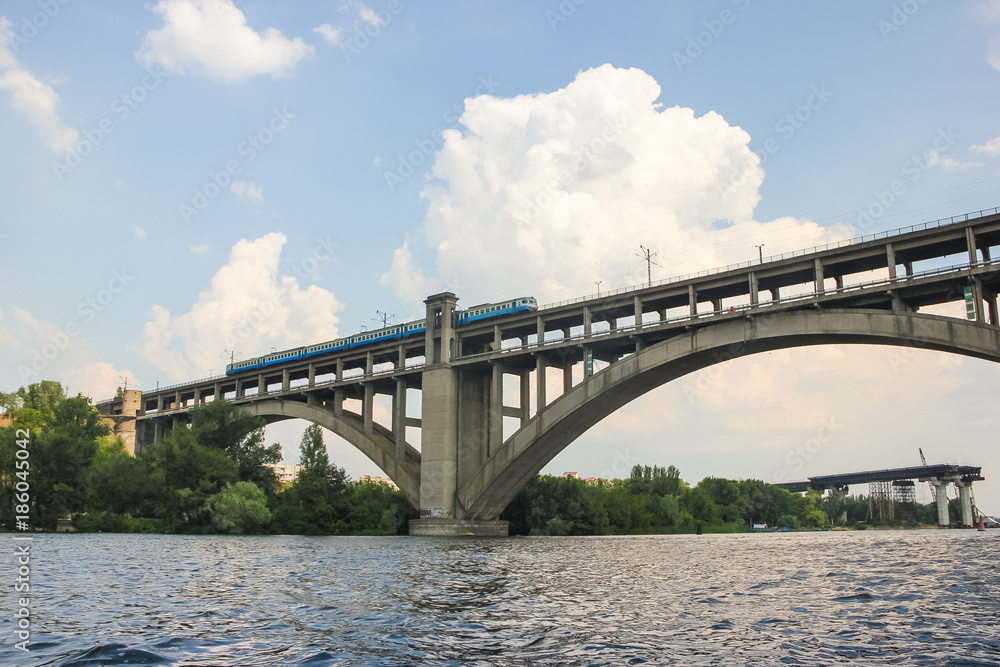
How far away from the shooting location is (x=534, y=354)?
57938 mm

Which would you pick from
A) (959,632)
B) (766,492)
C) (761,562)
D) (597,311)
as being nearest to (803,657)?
(959,632)

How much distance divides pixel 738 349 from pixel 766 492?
9426 centimetres

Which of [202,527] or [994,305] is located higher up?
[994,305]

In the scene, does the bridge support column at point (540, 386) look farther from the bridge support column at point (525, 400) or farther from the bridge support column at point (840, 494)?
the bridge support column at point (840, 494)

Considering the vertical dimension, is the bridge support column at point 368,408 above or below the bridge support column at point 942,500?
above

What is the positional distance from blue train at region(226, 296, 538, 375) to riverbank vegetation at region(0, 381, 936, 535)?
7.22 metres

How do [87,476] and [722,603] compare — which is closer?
[722,603]

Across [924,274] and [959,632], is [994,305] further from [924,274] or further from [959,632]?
[959,632]

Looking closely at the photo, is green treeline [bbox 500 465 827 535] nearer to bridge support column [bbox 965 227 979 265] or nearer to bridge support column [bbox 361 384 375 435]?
bridge support column [bbox 361 384 375 435]

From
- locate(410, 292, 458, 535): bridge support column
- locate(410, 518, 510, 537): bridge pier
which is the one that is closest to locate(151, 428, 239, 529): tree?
locate(410, 518, 510, 537): bridge pier

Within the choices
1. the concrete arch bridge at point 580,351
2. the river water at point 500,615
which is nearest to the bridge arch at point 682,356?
the concrete arch bridge at point 580,351

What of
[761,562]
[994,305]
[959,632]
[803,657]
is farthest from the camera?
[994,305]

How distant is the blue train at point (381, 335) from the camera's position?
59688mm

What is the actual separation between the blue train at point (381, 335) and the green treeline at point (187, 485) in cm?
704
